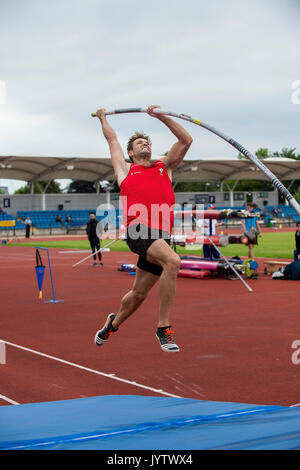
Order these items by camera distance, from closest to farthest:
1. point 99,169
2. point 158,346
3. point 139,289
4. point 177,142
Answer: point 139,289 < point 177,142 < point 158,346 < point 99,169

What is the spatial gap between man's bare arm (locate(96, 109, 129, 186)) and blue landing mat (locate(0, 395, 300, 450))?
203cm

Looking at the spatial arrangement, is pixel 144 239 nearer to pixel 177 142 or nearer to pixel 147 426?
pixel 177 142

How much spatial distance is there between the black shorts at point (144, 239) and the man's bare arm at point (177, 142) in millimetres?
706

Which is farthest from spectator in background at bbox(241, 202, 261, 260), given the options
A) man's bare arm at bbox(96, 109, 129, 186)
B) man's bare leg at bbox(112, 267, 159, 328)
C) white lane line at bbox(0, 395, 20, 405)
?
man's bare leg at bbox(112, 267, 159, 328)

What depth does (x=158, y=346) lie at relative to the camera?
8836mm

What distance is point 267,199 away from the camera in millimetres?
63969

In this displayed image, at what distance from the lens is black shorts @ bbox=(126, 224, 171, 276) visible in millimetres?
5027

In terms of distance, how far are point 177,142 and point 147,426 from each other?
251 centimetres

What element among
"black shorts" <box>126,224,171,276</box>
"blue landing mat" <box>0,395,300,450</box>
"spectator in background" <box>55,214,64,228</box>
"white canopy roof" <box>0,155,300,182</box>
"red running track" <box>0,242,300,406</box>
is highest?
"white canopy roof" <box>0,155,300,182</box>

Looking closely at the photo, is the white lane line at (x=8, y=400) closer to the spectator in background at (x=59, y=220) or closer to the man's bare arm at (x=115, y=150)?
the man's bare arm at (x=115, y=150)

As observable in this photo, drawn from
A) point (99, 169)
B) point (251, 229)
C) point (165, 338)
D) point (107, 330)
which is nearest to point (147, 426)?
point (165, 338)

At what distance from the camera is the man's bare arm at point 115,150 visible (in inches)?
209

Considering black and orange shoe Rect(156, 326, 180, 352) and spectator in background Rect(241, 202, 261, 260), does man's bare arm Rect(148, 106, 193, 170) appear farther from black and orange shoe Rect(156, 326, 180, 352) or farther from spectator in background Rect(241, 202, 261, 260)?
spectator in background Rect(241, 202, 261, 260)

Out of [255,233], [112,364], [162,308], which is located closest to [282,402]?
[162,308]
